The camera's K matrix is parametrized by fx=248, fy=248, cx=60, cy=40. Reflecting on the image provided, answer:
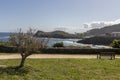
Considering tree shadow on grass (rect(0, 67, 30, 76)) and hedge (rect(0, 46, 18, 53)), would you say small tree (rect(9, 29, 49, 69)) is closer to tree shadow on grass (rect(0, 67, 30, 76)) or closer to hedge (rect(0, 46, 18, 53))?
tree shadow on grass (rect(0, 67, 30, 76))

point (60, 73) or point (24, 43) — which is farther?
point (24, 43)

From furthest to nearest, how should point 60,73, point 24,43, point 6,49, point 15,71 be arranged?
point 6,49
point 24,43
point 15,71
point 60,73

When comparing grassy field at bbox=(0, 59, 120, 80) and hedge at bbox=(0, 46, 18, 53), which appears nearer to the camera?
grassy field at bbox=(0, 59, 120, 80)

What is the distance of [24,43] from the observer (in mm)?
13992

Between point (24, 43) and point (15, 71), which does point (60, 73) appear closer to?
point (15, 71)

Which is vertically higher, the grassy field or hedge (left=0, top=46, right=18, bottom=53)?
hedge (left=0, top=46, right=18, bottom=53)

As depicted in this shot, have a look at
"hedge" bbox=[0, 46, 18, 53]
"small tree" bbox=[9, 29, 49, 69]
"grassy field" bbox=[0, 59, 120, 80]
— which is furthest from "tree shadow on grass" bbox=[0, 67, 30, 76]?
"hedge" bbox=[0, 46, 18, 53]

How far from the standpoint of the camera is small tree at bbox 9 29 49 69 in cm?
1390

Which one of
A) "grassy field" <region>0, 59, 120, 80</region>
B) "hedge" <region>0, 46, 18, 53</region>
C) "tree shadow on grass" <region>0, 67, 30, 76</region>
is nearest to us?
"grassy field" <region>0, 59, 120, 80</region>

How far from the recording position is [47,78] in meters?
10.9

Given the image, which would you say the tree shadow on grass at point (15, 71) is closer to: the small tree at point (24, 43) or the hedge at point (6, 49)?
the small tree at point (24, 43)

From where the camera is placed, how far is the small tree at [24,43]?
1390 cm

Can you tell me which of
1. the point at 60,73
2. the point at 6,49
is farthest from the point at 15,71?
the point at 6,49

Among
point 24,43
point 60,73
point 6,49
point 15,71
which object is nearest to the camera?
point 60,73
